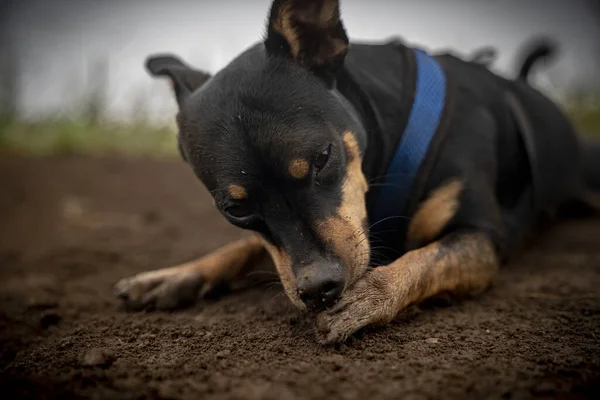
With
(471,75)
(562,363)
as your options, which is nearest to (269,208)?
(562,363)

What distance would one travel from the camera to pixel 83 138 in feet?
27.8

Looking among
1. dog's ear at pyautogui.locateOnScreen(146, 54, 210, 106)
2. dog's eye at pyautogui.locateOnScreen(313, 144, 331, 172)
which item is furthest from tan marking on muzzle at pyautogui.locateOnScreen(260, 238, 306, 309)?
dog's ear at pyautogui.locateOnScreen(146, 54, 210, 106)

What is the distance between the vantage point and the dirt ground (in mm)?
1769

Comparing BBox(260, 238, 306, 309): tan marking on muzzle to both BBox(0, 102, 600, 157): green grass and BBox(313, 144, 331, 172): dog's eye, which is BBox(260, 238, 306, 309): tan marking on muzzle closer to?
BBox(313, 144, 331, 172): dog's eye

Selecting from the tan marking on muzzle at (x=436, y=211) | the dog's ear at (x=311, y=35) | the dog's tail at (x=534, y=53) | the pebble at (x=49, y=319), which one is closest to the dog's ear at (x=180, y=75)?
the dog's ear at (x=311, y=35)

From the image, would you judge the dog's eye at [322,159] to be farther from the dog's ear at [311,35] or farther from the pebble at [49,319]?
the pebble at [49,319]

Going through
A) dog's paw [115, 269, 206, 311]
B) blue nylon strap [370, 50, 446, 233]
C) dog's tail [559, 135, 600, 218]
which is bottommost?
dog's tail [559, 135, 600, 218]

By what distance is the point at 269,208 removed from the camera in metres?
2.35

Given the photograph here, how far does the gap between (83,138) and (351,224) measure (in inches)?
278

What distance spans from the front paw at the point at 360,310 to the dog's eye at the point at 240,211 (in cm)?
54

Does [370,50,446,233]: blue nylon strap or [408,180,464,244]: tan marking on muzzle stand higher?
[370,50,446,233]: blue nylon strap

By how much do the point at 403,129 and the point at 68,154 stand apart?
20.5ft

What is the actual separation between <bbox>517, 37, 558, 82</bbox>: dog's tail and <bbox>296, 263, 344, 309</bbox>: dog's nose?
2.80 metres

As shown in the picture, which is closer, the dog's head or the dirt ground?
the dirt ground
